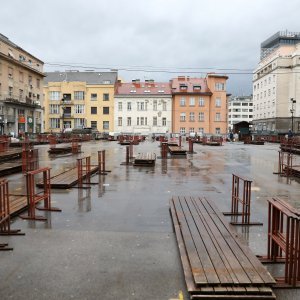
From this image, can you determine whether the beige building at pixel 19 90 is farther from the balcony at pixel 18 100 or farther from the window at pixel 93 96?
the window at pixel 93 96

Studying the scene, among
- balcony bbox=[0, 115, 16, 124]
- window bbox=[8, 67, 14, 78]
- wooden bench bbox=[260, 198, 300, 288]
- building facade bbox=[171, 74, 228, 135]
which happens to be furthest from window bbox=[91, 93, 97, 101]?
wooden bench bbox=[260, 198, 300, 288]

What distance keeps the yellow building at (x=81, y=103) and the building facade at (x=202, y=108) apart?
1443 cm

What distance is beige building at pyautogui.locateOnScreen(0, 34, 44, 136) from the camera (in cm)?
5175

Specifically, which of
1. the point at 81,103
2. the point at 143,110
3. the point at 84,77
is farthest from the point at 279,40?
the point at 81,103

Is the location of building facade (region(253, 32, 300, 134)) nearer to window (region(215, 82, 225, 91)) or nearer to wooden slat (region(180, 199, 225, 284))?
window (region(215, 82, 225, 91))

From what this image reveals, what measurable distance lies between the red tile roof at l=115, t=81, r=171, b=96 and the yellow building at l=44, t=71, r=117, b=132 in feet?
7.39

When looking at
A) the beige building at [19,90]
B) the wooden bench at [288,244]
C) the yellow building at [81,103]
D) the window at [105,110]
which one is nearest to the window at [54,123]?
the yellow building at [81,103]

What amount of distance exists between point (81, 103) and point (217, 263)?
247 ft

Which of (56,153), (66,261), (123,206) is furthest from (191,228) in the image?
(56,153)

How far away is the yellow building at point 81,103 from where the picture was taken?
76.6 metres

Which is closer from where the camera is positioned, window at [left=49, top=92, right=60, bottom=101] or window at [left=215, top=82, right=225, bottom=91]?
window at [left=215, top=82, right=225, bottom=91]

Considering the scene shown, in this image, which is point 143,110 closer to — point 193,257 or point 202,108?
point 202,108

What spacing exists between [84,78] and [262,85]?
141ft

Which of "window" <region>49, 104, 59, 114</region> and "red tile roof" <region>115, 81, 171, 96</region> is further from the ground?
"red tile roof" <region>115, 81, 171, 96</region>
